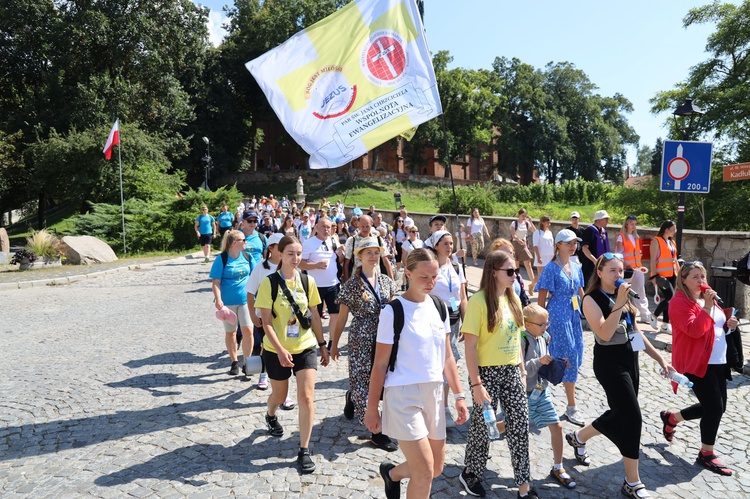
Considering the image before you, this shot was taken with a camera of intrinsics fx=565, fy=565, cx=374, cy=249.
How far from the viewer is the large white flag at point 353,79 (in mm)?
6457

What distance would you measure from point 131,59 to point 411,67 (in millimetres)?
37819

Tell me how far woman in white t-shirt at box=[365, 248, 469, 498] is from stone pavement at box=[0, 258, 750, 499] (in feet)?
2.83

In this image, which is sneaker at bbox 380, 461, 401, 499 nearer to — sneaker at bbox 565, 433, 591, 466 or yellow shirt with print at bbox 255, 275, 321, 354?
yellow shirt with print at bbox 255, 275, 321, 354

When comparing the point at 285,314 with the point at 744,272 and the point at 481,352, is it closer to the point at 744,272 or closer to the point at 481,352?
the point at 481,352

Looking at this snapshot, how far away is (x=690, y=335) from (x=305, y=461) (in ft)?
10.6

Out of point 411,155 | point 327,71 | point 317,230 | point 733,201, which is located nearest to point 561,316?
point 317,230

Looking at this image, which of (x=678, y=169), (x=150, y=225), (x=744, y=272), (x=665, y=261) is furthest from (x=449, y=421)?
(x=150, y=225)

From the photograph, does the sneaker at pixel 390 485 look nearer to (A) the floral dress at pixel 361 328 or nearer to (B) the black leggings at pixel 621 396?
(A) the floral dress at pixel 361 328

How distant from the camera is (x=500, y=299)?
396cm

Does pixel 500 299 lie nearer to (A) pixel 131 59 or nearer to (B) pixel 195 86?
(A) pixel 131 59

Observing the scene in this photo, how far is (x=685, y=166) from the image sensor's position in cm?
942

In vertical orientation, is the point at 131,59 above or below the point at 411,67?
above

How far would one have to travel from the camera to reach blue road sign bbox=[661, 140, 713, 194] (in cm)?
933

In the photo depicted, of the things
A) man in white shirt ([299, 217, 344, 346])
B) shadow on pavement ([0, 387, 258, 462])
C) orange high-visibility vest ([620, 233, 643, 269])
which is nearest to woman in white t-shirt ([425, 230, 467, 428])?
man in white shirt ([299, 217, 344, 346])
